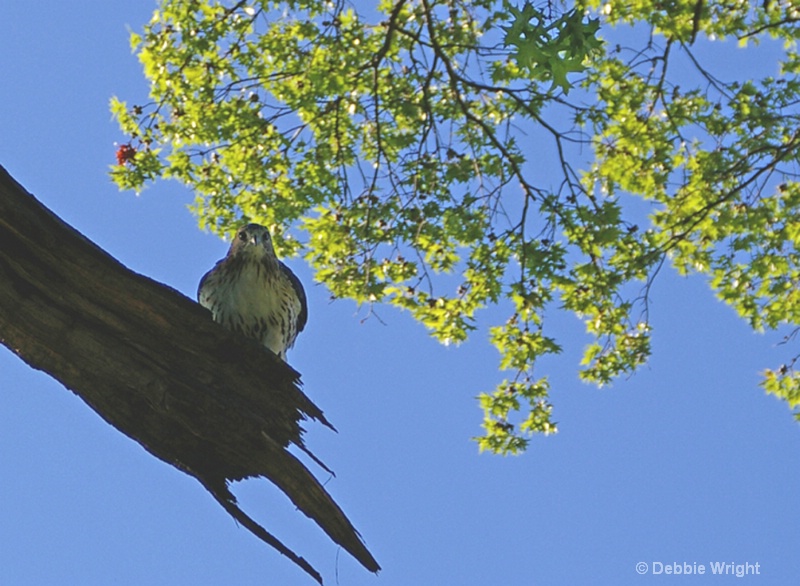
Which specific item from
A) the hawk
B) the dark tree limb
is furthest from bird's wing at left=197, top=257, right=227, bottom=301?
the dark tree limb

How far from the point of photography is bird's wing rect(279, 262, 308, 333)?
708 centimetres

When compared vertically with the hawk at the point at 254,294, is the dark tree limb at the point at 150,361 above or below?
below

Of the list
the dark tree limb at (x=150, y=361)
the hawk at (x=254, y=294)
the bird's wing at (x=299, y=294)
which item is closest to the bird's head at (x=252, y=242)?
the hawk at (x=254, y=294)

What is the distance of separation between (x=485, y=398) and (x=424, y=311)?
99cm

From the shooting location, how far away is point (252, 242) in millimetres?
6766

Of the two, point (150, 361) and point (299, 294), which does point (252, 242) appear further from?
point (150, 361)

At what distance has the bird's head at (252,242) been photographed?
22.0ft

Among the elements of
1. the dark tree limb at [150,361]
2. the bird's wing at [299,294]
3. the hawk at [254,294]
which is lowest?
the dark tree limb at [150,361]

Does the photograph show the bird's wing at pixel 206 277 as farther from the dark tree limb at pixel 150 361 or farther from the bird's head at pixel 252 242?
the dark tree limb at pixel 150 361

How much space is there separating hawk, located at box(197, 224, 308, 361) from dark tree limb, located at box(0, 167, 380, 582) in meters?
3.05

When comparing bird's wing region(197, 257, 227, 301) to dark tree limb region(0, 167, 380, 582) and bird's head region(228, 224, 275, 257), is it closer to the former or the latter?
bird's head region(228, 224, 275, 257)

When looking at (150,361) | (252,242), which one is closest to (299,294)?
(252,242)

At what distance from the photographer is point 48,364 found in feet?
9.85

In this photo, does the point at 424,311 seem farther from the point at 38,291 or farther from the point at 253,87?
the point at 38,291
